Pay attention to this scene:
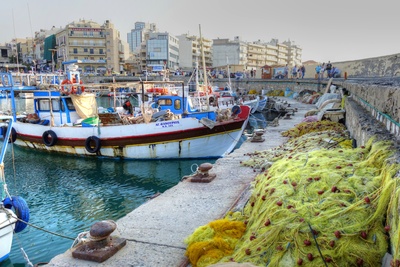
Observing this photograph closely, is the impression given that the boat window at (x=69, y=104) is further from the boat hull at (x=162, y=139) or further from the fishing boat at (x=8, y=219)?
the fishing boat at (x=8, y=219)

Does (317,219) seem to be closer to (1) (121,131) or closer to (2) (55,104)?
(1) (121,131)

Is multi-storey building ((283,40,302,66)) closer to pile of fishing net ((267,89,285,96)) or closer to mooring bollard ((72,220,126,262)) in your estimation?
pile of fishing net ((267,89,285,96))

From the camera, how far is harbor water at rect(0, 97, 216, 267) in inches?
295

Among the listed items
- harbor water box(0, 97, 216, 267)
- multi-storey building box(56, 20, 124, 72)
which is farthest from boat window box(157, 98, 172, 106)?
multi-storey building box(56, 20, 124, 72)

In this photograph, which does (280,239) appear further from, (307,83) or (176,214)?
(307,83)

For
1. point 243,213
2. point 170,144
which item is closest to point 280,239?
point 243,213

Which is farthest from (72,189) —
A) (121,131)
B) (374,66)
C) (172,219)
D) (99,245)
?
(374,66)

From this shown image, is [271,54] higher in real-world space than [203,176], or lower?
higher

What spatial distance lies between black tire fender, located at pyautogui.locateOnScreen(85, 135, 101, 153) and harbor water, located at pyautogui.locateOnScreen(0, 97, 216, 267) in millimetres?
572

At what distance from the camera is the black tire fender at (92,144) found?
14.8 meters

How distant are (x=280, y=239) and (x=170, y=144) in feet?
38.0

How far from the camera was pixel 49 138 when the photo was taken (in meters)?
16.1

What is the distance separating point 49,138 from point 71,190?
575 centimetres

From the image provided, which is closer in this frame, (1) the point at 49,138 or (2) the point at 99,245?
(2) the point at 99,245
